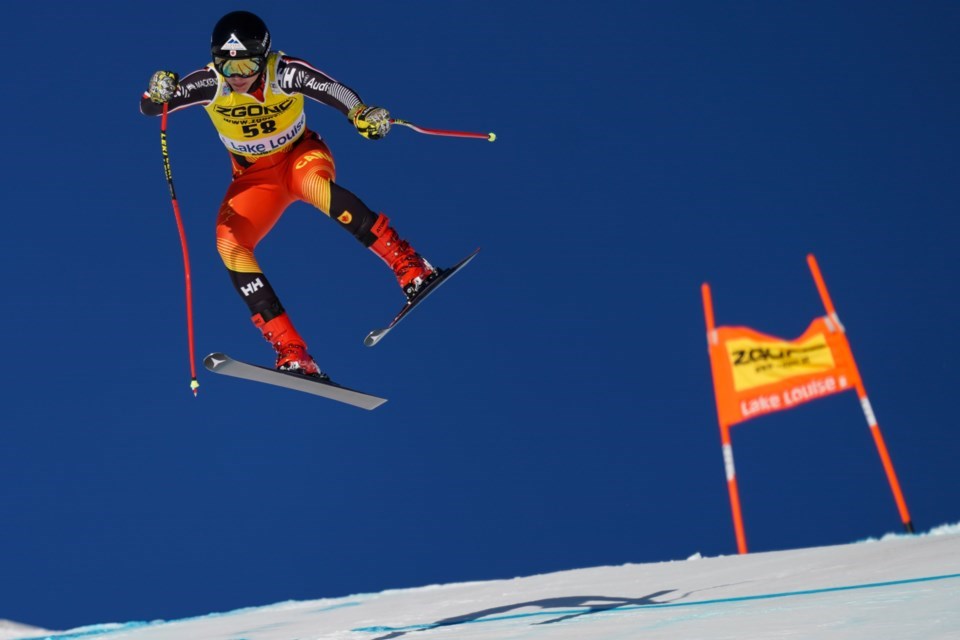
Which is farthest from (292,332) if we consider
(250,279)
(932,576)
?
(932,576)

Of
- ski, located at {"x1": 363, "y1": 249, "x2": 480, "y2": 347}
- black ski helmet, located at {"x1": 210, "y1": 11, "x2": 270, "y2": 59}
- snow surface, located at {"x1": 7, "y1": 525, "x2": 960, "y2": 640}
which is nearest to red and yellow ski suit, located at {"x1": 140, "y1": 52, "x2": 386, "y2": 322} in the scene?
black ski helmet, located at {"x1": 210, "y1": 11, "x2": 270, "y2": 59}

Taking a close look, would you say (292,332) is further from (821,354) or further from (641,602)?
(821,354)

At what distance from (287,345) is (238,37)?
105 centimetres

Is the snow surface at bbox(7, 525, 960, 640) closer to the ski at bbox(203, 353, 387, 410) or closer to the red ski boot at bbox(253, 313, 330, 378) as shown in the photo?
the ski at bbox(203, 353, 387, 410)

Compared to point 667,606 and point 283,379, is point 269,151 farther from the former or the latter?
point 667,606

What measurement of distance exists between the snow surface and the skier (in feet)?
3.60

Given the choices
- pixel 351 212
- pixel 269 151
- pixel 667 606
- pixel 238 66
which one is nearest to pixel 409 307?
pixel 351 212

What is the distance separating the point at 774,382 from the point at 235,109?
3.10m

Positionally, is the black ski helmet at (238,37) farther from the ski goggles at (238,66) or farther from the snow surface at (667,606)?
the snow surface at (667,606)

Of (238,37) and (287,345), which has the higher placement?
(238,37)

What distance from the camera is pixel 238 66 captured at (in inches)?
137

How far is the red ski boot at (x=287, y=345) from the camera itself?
367 centimetres

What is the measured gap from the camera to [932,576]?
9.54 feet

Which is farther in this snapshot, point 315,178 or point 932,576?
point 315,178
